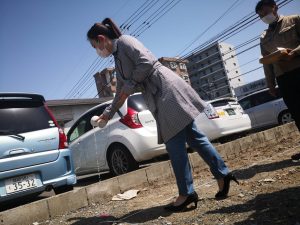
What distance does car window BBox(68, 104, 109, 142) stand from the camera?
6500mm

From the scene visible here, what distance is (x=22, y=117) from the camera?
177 inches

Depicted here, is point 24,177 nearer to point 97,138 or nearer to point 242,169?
point 97,138

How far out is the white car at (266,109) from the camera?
1162 centimetres

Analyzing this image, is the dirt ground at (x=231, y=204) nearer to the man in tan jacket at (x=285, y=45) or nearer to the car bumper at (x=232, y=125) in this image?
the man in tan jacket at (x=285, y=45)

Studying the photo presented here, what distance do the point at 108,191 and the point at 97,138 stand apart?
1.88 meters

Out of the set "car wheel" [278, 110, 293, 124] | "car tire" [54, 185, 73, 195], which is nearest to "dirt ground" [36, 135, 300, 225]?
"car tire" [54, 185, 73, 195]

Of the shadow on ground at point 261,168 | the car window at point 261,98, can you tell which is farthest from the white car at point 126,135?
the car window at point 261,98

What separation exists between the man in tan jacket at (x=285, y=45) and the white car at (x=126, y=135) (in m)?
2.27

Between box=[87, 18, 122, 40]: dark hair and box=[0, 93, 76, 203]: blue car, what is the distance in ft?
5.96

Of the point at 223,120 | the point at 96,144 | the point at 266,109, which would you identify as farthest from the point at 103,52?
the point at 266,109

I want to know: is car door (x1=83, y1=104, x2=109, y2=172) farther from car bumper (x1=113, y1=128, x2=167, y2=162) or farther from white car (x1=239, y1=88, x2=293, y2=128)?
white car (x1=239, y1=88, x2=293, y2=128)

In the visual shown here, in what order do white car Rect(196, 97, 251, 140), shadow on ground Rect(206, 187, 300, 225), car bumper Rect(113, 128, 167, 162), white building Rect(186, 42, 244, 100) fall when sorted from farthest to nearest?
white building Rect(186, 42, 244, 100), white car Rect(196, 97, 251, 140), car bumper Rect(113, 128, 167, 162), shadow on ground Rect(206, 187, 300, 225)

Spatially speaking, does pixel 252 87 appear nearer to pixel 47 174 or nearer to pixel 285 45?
pixel 285 45

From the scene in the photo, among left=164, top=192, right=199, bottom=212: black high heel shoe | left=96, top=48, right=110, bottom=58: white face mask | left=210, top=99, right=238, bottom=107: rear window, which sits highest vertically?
left=96, top=48, right=110, bottom=58: white face mask
